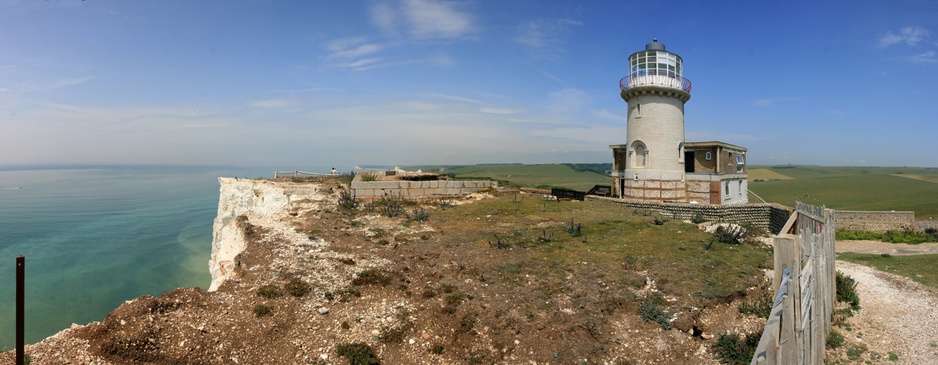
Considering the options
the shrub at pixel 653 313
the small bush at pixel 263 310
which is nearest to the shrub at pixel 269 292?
the small bush at pixel 263 310

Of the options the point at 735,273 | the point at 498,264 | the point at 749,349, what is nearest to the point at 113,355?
the point at 498,264

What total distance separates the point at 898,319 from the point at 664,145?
18.9 m

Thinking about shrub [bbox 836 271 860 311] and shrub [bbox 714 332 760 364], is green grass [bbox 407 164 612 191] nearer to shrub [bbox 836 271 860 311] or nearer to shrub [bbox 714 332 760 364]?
shrub [bbox 836 271 860 311]

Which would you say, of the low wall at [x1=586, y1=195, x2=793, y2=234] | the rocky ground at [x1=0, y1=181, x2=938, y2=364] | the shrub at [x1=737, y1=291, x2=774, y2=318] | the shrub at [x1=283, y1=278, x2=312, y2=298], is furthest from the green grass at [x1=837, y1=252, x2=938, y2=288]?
the shrub at [x1=283, y1=278, x2=312, y2=298]

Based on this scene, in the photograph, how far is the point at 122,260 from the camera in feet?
113

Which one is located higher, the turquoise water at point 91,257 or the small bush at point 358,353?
the small bush at point 358,353

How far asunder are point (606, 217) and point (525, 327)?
13719mm

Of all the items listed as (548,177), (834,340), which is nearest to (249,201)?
(834,340)

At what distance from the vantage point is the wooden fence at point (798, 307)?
4.11 metres

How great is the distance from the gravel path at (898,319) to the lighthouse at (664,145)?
586 inches

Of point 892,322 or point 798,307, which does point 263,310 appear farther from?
point 892,322

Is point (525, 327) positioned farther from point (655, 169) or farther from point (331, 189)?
point (655, 169)

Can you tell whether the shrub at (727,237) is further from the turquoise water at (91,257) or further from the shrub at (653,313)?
the turquoise water at (91,257)

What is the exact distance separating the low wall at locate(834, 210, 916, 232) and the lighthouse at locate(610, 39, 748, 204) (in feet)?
21.7
